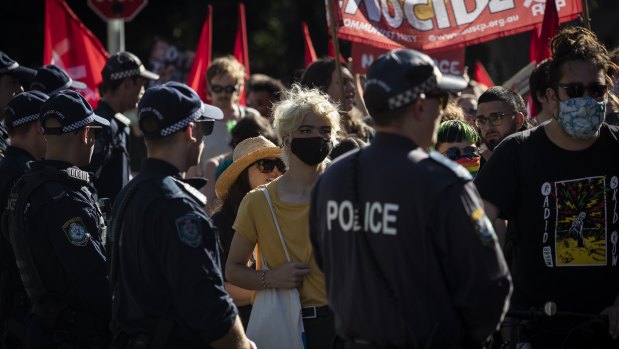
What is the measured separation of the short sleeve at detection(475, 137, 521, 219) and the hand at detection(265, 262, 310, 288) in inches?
40.1

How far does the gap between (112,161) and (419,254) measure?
5031mm

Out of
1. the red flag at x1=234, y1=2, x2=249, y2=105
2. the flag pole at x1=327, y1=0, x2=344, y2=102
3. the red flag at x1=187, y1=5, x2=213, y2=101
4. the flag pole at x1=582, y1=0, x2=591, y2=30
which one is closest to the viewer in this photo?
the flag pole at x1=582, y1=0, x2=591, y2=30

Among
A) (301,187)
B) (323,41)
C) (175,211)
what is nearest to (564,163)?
(301,187)

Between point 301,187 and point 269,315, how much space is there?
73 centimetres

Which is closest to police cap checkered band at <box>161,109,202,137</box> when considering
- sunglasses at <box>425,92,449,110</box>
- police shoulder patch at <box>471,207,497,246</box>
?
sunglasses at <box>425,92,449,110</box>

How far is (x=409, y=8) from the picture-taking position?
8703mm

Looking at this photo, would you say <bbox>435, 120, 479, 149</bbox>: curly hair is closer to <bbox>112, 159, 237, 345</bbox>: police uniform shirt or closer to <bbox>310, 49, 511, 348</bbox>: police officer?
<bbox>112, 159, 237, 345</bbox>: police uniform shirt

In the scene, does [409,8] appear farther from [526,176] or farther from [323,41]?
[323,41]

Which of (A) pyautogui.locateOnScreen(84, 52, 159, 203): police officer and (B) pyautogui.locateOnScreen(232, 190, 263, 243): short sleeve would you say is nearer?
(B) pyautogui.locateOnScreen(232, 190, 263, 243): short sleeve

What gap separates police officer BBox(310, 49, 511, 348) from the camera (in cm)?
391

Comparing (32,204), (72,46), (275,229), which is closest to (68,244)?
(32,204)

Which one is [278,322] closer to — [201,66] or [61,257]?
[61,257]

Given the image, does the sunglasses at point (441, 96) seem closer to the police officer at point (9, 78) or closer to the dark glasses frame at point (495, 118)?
the dark glasses frame at point (495, 118)

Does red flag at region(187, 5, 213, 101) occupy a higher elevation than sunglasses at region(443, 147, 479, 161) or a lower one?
higher
